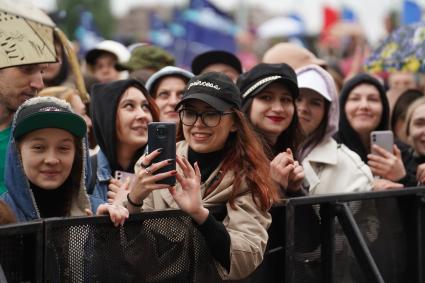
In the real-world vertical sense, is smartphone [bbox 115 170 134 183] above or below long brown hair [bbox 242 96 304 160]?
below

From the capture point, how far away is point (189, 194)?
13.3 ft

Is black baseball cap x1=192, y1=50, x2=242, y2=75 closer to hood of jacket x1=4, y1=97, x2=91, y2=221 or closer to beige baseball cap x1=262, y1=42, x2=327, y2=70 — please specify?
beige baseball cap x1=262, y1=42, x2=327, y2=70

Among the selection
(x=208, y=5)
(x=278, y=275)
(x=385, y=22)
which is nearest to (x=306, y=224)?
(x=278, y=275)

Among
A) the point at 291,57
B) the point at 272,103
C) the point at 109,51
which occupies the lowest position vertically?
the point at 272,103

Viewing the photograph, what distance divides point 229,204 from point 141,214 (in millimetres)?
566

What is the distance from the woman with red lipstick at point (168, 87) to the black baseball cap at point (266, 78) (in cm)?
110

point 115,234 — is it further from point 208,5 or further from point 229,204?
point 208,5

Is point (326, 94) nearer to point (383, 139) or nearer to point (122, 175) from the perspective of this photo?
point (383, 139)

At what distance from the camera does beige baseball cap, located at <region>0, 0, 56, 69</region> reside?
4.53 m

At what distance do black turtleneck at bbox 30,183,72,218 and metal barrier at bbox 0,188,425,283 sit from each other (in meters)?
0.57

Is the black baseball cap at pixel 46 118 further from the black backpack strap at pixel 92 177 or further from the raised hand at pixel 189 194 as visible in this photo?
the black backpack strap at pixel 92 177

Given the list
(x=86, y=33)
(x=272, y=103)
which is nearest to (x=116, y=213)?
(x=272, y=103)

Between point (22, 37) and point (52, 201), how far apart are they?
919 mm

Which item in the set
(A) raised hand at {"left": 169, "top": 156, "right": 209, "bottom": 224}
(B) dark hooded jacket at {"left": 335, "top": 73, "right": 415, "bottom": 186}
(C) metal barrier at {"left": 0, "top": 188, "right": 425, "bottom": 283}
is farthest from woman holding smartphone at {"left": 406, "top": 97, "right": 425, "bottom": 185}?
(A) raised hand at {"left": 169, "top": 156, "right": 209, "bottom": 224}
